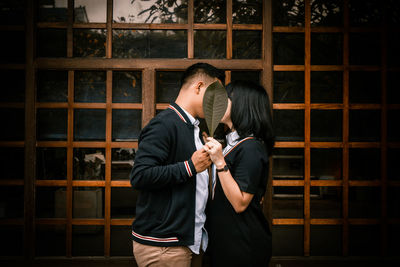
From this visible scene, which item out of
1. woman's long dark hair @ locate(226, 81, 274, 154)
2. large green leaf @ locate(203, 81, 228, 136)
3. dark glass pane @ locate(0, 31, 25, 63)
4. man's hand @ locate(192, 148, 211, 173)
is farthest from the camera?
dark glass pane @ locate(0, 31, 25, 63)

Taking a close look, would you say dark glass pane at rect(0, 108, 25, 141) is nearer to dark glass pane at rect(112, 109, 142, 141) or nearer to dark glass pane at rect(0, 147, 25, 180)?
dark glass pane at rect(0, 147, 25, 180)

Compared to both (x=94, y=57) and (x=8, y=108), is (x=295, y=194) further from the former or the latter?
(x=8, y=108)

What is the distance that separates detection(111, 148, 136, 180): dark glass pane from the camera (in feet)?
7.95

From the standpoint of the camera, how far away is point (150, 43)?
2422mm

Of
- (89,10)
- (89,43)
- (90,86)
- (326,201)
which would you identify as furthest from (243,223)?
(89,10)

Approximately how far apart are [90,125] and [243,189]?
1.65 metres

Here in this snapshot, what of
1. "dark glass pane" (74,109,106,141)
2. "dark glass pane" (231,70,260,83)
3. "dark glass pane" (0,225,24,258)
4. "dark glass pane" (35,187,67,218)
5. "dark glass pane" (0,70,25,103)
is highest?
"dark glass pane" (231,70,260,83)

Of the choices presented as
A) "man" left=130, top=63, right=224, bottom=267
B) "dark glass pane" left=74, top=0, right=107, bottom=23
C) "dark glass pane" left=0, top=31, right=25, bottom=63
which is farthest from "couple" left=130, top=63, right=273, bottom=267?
"dark glass pane" left=0, top=31, right=25, bottom=63

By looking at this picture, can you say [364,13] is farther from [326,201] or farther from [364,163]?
[326,201]

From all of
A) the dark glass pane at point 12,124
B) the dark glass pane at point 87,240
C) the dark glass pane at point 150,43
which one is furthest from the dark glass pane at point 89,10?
the dark glass pane at point 87,240

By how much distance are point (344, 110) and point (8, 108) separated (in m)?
3.15

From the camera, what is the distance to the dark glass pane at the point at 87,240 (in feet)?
7.88

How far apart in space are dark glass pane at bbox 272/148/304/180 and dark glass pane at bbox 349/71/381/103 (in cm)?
75

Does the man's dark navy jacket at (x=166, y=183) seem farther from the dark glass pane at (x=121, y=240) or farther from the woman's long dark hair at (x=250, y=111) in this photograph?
the dark glass pane at (x=121, y=240)
